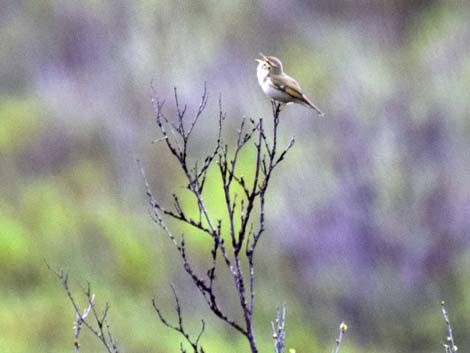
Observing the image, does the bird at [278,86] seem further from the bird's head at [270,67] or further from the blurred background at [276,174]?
the blurred background at [276,174]

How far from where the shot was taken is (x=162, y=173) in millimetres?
21031

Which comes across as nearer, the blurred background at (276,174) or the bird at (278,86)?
the bird at (278,86)

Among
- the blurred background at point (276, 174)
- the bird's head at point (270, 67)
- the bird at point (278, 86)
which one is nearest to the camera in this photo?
the bird at point (278, 86)

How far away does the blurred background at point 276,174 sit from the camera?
19.2 metres

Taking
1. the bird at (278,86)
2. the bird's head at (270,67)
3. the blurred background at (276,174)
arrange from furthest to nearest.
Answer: the blurred background at (276,174)
the bird's head at (270,67)
the bird at (278,86)

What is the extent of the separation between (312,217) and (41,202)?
562cm

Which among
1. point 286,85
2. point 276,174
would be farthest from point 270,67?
point 276,174

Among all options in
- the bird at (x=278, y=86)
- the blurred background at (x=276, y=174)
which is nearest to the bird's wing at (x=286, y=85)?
the bird at (x=278, y=86)

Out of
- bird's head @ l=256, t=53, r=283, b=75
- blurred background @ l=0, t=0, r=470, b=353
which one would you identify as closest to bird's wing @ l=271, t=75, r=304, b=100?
bird's head @ l=256, t=53, r=283, b=75

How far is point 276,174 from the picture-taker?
70.0ft

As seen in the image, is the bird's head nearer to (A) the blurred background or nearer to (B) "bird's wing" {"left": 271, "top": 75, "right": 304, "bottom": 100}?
(B) "bird's wing" {"left": 271, "top": 75, "right": 304, "bottom": 100}

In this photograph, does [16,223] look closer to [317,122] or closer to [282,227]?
[282,227]

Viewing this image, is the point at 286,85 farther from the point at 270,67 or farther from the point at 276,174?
the point at 276,174

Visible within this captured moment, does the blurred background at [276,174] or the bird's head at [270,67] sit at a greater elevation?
the blurred background at [276,174]
